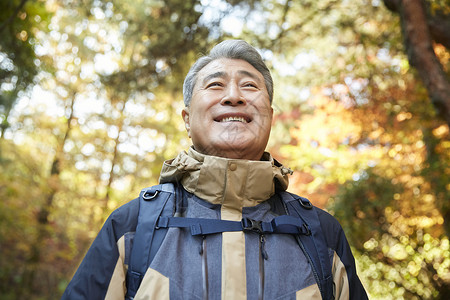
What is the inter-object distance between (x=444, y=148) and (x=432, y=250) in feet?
4.63

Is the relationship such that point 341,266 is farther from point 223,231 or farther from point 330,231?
point 223,231

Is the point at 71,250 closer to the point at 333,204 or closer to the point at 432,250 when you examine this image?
the point at 333,204

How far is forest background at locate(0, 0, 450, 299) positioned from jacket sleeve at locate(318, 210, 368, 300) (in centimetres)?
115

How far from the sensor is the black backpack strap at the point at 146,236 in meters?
1.33

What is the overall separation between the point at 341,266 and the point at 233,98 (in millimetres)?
870

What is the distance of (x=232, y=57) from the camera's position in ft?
6.16

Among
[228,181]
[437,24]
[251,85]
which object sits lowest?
[228,181]

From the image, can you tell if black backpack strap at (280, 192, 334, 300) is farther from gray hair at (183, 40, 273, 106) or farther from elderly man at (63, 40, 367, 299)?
gray hair at (183, 40, 273, 106)

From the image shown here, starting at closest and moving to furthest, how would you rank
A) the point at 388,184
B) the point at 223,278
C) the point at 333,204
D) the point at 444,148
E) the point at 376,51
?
the point at 223,278
the point at 444,148
the point at 388,184
the point at 333,204
the point at 376,51

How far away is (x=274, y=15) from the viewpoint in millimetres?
6574

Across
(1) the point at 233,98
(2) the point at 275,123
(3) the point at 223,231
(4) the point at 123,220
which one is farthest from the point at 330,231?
(2) the point at 275,123

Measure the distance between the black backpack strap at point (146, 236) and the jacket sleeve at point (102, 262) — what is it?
0.05m

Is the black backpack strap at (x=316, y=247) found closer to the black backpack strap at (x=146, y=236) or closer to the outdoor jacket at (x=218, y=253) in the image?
the outdoor jacket at (x=218, y=253)

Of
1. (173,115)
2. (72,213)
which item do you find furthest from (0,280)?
(173,115)
